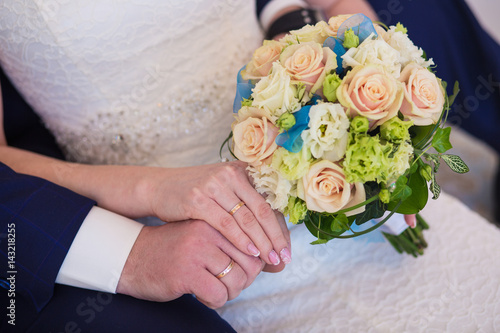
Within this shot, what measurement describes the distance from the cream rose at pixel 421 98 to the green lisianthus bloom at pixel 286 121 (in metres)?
0.19

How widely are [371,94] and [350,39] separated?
14 centimetres

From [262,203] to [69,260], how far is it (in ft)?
1.33

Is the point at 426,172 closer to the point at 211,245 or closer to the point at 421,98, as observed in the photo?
the point at 421,98

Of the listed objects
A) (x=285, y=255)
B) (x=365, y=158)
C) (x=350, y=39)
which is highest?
(x=350, y=39)

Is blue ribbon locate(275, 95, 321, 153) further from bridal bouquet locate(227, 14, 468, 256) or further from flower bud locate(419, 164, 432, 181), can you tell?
flower bud locate(419, 164, 432, 181)

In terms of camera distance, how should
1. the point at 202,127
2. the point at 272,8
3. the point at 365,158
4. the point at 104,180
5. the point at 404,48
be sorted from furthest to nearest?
the point at 272,8 → the point at 202,127 → the point at 104,180 → the point at 404,48 → the point at 365,158

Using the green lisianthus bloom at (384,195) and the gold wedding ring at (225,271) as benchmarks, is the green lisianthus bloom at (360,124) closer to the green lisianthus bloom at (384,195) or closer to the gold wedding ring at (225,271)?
the green lisianthus bloom at (384,195)

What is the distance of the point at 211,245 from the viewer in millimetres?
753

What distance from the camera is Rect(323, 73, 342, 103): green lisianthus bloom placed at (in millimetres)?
631

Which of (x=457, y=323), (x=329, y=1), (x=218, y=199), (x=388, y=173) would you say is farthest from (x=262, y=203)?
(x=329, y=1)

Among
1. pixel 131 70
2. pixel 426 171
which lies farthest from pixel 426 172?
pixel 131 70

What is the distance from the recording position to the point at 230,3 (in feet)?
3.48

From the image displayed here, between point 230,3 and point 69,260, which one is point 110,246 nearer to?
point 69,260

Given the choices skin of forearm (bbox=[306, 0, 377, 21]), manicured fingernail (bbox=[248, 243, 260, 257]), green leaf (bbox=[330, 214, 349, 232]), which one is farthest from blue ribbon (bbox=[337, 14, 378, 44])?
skin of forearm (bbox=[306, 0, 377, 21])
